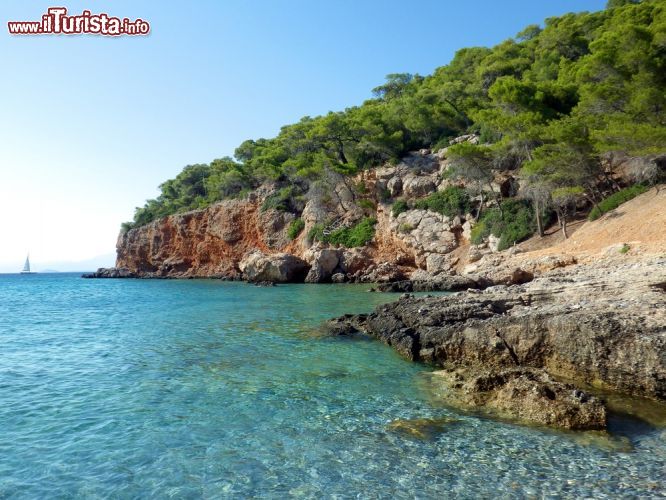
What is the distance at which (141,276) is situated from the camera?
59.5 m

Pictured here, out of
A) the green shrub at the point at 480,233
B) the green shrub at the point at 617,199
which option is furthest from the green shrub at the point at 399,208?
the green shrub at the point at 617,199

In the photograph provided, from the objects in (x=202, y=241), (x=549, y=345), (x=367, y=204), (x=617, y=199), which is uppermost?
(x=367, y=204)

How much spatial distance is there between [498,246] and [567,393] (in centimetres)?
2409

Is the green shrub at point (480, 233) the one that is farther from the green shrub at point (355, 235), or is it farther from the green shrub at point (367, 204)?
the green shrub at point (367, 204)

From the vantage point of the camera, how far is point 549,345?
8.13 meters

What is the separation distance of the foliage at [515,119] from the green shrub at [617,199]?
5.79 ft

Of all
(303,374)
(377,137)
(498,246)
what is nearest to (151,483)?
(303,374)

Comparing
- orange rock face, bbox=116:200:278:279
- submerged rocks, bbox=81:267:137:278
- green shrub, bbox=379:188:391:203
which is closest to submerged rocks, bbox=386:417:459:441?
green shrub, bbox=379:188:391:203

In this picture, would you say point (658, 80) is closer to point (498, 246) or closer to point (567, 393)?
point (498, 246)

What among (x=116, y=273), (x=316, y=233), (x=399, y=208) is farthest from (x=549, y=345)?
(x=116, y=273)

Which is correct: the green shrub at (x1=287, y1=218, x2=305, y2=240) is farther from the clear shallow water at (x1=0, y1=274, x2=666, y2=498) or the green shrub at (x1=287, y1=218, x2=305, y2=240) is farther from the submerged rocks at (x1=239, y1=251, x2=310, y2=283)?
the clear shallow water at (x1=0, y1=274, x2=666, y2=498)

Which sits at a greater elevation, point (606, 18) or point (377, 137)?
point (606, 18)

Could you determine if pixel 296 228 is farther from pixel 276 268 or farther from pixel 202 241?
pixel 202 241

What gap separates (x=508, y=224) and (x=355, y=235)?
15070 mm
